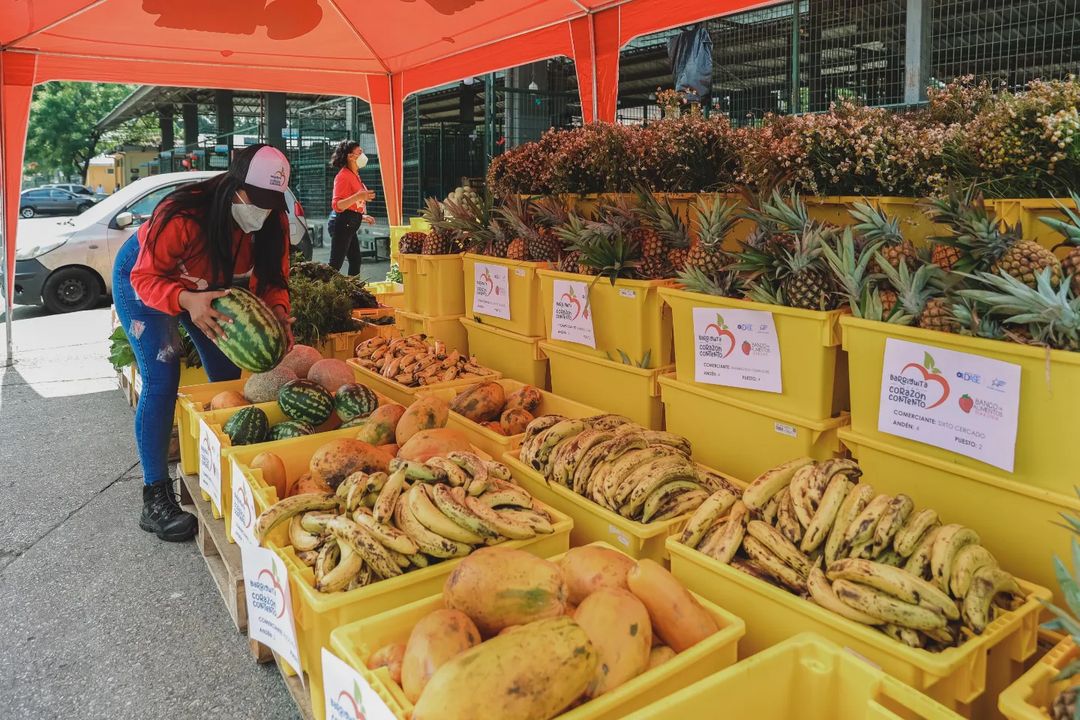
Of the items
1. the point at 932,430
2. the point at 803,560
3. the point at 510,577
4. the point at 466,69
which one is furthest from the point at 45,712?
the point at 466,69

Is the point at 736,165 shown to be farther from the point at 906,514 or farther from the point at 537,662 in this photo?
the point at 537,662

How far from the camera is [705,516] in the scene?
84.3 inches

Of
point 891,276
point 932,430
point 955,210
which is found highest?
point 955,210

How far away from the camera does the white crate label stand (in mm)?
2609

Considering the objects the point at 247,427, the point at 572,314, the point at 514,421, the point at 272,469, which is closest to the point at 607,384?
the point at 572,314

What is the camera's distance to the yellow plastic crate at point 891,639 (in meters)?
1.60

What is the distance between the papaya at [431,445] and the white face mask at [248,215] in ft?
4.36

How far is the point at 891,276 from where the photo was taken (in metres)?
2.25

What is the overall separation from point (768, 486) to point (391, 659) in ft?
3.63

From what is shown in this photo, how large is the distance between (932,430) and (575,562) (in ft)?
3.42

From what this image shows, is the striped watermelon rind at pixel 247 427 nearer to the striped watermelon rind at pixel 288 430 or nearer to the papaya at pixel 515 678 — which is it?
the striped watermelon rind at pixel 288 430

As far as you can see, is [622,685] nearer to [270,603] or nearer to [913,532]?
[913,532]

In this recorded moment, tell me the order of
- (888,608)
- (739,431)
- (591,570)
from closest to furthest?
(888,608)
(591,570)
(739,431)

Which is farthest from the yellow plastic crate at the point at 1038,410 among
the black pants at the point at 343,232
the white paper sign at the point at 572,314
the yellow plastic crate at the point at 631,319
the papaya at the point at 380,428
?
the black pants at the point at 343,232
